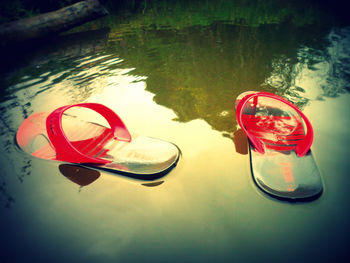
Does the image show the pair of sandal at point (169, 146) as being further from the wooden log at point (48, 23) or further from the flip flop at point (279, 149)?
the wooden log at point (48, 23)

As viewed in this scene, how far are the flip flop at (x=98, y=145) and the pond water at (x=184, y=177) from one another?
0.41ft

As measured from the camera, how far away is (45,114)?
3188 millimetres

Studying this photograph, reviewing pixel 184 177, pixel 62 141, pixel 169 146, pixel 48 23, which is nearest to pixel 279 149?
pixel 184 177

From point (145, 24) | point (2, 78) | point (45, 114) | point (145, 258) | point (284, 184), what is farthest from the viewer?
point (145, 24)

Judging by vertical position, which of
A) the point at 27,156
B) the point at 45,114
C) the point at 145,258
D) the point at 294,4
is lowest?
the point at 145,258

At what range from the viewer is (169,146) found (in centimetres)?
226

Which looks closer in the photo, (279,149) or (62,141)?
(62,141)

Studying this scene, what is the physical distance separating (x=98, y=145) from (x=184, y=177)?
1186mm

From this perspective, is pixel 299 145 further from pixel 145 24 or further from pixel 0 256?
pixel 145 24

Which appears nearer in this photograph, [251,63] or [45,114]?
[45,114]

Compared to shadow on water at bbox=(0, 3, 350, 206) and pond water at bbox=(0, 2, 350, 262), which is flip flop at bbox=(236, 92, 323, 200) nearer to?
pond water at bbox=(0, 2, 350, 262)

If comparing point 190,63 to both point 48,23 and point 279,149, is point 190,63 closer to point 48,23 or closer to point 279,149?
point 279,149

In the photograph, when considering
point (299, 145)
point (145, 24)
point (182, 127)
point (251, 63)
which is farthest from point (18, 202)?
point (145, 24)

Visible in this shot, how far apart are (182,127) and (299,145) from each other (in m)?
1.43
